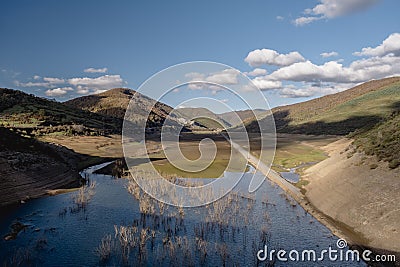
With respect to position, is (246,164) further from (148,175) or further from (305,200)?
(305,200)

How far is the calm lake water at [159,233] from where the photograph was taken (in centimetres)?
1833

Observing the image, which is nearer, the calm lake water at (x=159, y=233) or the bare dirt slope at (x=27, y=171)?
the calm lake water at (x=159, y=233)

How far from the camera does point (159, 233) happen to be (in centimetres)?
2222

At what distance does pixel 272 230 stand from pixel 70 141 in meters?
67.6

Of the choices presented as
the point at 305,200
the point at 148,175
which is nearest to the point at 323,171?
the point at 305,200

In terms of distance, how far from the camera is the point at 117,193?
34.5 m

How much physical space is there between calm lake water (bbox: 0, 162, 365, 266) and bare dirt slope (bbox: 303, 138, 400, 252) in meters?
2.79

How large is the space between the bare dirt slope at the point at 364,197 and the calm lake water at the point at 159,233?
110 inches

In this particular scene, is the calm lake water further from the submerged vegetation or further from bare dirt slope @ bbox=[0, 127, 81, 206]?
bare dirt slope @ bbox=[0, 127, 81, 206]

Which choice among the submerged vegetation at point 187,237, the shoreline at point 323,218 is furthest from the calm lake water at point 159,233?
the shoreline at point 323,218

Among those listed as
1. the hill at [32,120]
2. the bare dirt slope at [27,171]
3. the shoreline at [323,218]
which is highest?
the hill at [32,120]

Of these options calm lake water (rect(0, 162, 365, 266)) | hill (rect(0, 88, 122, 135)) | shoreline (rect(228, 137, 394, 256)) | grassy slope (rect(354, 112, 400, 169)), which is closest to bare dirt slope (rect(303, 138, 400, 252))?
shoreline (rect(228, 137, 394, 256))

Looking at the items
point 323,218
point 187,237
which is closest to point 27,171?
point 187,237

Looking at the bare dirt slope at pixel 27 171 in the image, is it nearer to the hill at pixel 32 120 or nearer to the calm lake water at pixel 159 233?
the calm lake water at pixel 159 233
